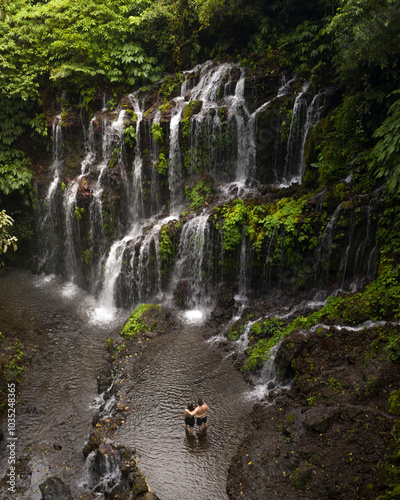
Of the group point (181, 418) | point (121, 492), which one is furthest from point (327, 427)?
point (121, 492)

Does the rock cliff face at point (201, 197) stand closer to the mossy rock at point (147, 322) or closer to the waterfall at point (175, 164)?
the waterfall at point (175, 164)

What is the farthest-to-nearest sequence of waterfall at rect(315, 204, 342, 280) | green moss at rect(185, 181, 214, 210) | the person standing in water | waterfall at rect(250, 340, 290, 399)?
green moss at rect(185, 181, 214, 210), waterfall at rect(315, 204, 342, 280), waterfall at rect(250, 340, 290, 399), the person standing in water

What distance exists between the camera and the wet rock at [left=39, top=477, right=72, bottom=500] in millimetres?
7582

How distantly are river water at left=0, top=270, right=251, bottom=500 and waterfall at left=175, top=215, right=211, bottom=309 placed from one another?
4.72 feet

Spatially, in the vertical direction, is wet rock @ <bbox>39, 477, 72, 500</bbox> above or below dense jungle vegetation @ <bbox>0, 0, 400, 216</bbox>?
below

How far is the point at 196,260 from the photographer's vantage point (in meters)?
14.2

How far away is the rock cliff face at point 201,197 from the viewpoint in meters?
12.0

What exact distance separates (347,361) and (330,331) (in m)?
0.96

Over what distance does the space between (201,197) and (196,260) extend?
3263 millimetres

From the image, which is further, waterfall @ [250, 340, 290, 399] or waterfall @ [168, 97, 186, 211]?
waterfall @ [168, 97, 186, 211]

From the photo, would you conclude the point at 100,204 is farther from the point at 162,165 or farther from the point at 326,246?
the point at 326,246

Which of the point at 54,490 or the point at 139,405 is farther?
the point at 139,405

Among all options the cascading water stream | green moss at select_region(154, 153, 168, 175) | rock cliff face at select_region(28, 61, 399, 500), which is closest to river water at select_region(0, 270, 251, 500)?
rock cliff face at select_region(28, 61, 399, 500)

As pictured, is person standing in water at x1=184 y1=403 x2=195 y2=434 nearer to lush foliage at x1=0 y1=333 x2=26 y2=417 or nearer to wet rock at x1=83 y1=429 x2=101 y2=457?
wet rock at x1=83 y1=429 x2=101 y2=457
